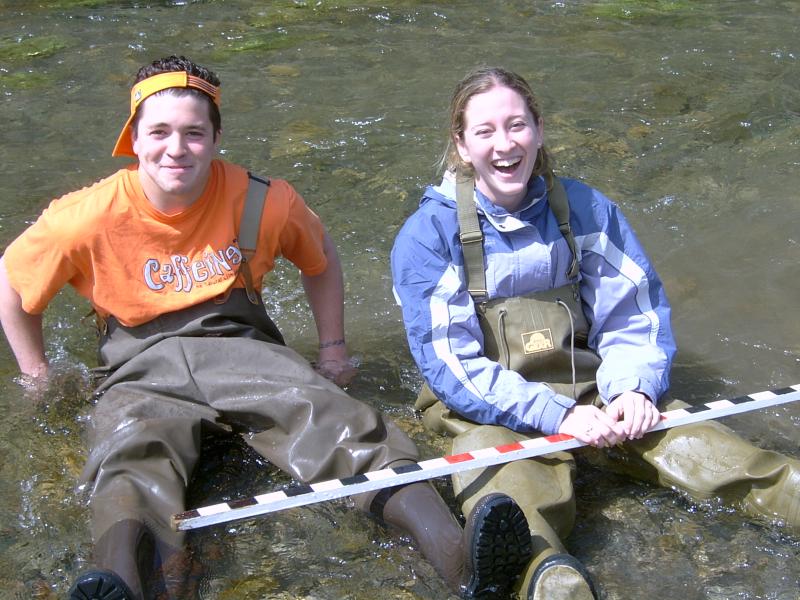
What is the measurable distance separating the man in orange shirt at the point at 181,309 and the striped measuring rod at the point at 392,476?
63 millimetres

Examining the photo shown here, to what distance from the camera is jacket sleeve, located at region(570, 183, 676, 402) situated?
3910 millimetres

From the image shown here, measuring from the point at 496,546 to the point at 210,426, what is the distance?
4.28ft

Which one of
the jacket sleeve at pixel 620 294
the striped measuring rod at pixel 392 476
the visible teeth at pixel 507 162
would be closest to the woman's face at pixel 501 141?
the visible teeth at pixel 507 162

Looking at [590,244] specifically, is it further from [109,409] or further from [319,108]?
[319,108]

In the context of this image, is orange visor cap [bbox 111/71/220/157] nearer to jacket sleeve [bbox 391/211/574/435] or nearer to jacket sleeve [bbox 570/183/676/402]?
jacket sleeve [bbox 391/211/574/435]

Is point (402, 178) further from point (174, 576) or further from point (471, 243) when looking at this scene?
point (174, 576)

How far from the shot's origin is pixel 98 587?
2.79 meters

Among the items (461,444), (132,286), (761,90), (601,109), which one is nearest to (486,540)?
(461,444)

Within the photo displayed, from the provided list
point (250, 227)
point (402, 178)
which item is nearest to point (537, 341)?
point (250, 227)

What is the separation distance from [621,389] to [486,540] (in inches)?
38.9

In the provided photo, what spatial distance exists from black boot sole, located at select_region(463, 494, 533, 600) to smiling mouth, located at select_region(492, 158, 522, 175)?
50.4 inches

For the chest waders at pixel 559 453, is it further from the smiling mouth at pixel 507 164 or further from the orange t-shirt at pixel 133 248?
the orange t-shirt at pixel 133 248

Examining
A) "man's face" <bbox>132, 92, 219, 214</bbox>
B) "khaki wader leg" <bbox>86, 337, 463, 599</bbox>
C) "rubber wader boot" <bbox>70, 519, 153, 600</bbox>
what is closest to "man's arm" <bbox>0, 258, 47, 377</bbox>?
"khaki wader leg" <bbox>86, 337, 463, 599</bbox>

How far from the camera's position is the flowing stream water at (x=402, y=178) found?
11.4ft
